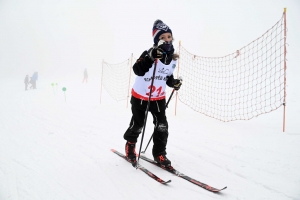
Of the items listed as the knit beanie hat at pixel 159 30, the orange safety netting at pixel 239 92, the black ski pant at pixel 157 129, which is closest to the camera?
the knit beanie hat at pixel 159 30

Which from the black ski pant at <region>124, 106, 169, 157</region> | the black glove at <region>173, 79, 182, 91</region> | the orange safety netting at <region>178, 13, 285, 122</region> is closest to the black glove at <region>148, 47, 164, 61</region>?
the black glove at <region>173, 79, 182, 91</region>

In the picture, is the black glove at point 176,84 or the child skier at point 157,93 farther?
the black glove at point 176,84

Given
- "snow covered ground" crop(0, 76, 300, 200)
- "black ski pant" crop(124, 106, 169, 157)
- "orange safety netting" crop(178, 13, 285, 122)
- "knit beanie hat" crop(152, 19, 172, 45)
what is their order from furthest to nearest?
"orange safety netting" crop(178, 13, 285, 122) < "black ski pant" crop(124, 106, 169, 157) < "knit beanie hat" crop(152, 19, 172, 45) < "snow covered ground" crop(0, 76, 300, 200)

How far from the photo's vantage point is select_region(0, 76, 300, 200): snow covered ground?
2.21 m

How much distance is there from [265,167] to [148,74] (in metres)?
2.25

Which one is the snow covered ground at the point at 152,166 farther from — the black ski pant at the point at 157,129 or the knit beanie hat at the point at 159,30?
the knit beanie hat at the point at 159,30

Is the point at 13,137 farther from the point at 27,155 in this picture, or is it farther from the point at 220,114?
the point at 220,114

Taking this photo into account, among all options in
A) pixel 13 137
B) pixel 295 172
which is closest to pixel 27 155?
pixel 13 137

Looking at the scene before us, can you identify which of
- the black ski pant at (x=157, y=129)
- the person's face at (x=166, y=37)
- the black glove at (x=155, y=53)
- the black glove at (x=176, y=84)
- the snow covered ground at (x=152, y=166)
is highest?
the person's face at (x=166, y=37)

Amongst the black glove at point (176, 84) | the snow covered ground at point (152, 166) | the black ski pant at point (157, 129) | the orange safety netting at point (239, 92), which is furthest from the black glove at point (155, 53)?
the orange safety netting at point (239, 92)

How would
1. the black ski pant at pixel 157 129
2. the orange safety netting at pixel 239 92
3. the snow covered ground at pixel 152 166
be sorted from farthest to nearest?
the orange safety netting at pixel 239 92 < the black ski pant at pixel 157 129 < the snow covered ground at pixel 152 166

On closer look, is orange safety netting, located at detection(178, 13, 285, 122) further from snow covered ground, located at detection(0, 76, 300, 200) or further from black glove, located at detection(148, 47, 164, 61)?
A: black glove, located at detection(148, 47, 164, 61)

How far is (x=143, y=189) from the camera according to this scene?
2.27 meters

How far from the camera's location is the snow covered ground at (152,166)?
2.21 m
